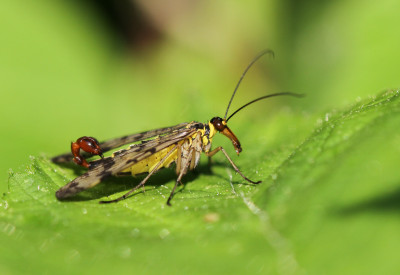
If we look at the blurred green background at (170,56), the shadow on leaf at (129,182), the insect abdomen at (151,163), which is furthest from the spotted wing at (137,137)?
the blurred green background at (170,56)

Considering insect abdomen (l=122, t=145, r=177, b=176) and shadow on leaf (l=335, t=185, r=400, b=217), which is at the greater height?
shadow on leaf (l=335, t=185, r=400, b=217)

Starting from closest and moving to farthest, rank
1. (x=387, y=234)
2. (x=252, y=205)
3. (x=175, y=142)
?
(x=387, y=234)
(x=252, y=205)
(x=175, y=142)

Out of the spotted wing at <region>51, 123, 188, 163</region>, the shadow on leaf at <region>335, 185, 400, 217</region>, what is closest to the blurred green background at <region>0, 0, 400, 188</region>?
the spotted wing at <region>51, 123, 188, 163</region>

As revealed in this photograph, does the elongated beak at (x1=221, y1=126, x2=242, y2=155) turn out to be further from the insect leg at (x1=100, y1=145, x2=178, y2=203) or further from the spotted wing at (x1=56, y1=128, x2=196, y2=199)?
the insect leg at (x1=100, y1=145, x2=178, y2=203)

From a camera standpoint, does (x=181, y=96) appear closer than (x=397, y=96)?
No

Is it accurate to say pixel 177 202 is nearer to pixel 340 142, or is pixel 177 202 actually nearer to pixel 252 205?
pixel 252 205

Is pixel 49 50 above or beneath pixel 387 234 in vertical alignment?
above

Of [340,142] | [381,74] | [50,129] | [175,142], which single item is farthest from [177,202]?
[381,74]
